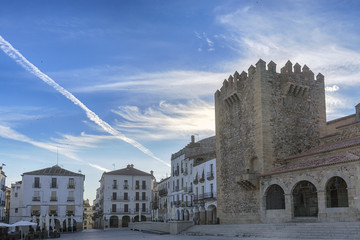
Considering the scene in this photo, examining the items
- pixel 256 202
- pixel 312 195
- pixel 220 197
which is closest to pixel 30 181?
pixel 220 197

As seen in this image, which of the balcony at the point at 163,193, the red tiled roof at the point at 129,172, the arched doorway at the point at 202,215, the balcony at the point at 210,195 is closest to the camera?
the balcony at the point at 210,195

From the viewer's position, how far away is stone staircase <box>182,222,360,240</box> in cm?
1741

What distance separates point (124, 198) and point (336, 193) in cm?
4250

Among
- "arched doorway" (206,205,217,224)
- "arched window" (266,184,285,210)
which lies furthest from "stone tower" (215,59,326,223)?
"arched doorway" (206,205,217,224)

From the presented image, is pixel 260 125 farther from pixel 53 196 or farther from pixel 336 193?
pixel 53 196

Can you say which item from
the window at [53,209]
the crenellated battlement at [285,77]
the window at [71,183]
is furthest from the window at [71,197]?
the crenellated battlement at [285,77]

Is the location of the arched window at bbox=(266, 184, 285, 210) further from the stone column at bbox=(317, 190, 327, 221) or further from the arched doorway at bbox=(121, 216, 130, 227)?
the arched doorway at bbox=(121, 216, 130, 227)

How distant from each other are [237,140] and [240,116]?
1708 millimetres

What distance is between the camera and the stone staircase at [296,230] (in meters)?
17.4

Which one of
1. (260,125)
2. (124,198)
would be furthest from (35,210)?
(260,125)

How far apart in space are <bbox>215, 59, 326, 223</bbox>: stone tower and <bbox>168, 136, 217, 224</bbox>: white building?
719 cm

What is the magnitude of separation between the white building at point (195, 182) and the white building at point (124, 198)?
10.0 metres

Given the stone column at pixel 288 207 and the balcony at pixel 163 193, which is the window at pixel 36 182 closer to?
the balcony at pixel 163 193

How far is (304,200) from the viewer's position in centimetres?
2384
